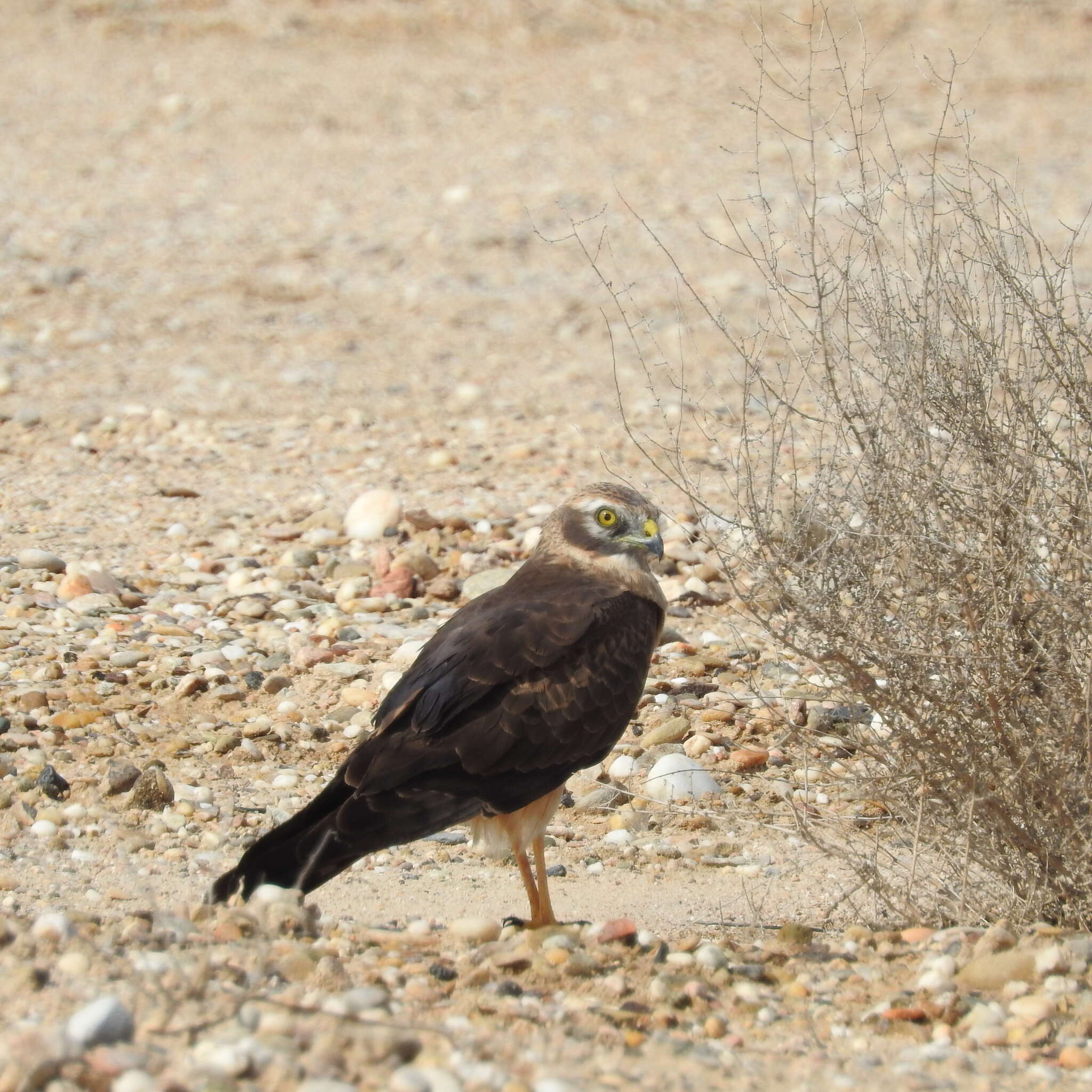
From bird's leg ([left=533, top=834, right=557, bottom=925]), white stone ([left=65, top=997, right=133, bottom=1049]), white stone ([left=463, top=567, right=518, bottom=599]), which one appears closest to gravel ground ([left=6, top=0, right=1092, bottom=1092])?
white stone ([left=65, top=997, right=133, bottom=1049])

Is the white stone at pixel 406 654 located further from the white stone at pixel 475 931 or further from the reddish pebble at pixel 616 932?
the reddish pebble at pixel 616 932

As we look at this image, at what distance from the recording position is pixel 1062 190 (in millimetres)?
15711

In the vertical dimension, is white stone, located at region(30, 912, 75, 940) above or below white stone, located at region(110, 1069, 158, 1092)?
below

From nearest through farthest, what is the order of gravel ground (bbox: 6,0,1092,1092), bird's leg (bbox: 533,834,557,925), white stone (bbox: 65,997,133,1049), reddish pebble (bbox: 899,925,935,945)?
1. white stone (bbox: 65,997,133,1049)
2. gravel ground (bbox: 6,0,1092,1092)
3. reddish pebble (bbox: 899,925,935,945)
4. bird's leg (bbox: 533,834,557,925)

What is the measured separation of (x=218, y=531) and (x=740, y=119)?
10749 millimetres

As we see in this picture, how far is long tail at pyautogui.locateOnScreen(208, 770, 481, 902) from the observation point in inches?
169

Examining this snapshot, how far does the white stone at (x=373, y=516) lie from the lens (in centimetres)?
807

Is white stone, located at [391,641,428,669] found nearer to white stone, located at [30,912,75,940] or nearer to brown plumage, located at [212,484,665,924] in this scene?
brown plumage, located at [212,484,665,924]

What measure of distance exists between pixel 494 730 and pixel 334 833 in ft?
2.01

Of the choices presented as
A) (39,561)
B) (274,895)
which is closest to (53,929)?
(274,895)

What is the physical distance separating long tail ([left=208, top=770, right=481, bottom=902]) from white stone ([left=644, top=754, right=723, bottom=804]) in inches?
52.2

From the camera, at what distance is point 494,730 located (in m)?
4.73

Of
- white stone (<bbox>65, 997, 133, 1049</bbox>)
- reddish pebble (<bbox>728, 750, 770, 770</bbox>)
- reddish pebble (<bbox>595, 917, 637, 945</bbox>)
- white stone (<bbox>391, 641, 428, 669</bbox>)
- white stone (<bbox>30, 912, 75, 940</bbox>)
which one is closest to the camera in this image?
white stone (<bbox>65, 997, 133, 1049</bbox>)

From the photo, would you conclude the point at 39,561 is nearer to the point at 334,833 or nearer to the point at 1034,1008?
the point at 334,833
